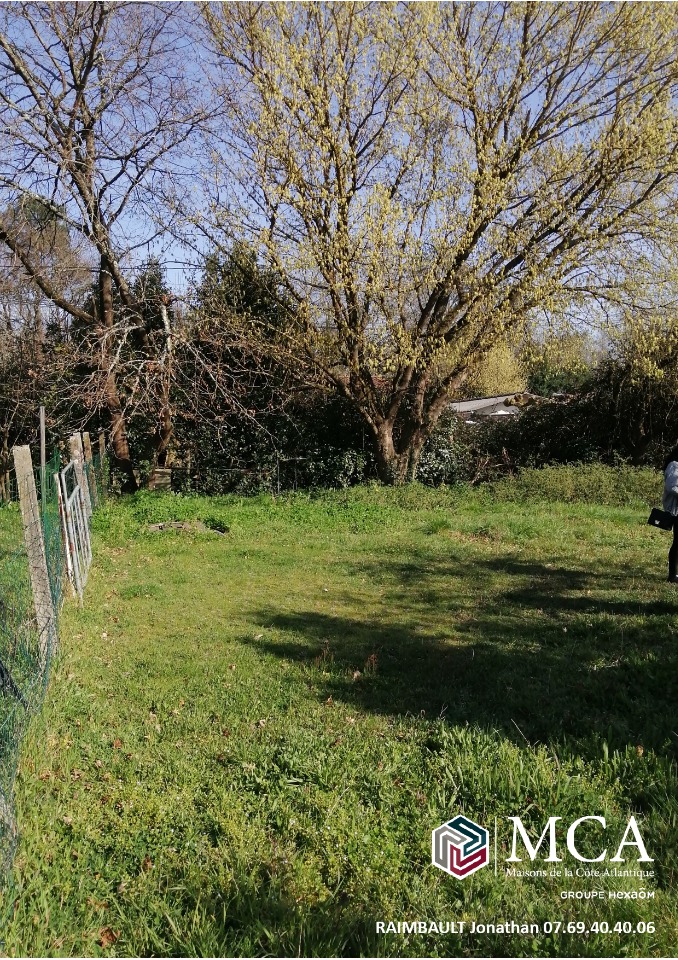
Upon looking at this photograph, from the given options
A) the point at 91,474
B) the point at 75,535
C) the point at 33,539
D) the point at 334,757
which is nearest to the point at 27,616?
the point at 33,539

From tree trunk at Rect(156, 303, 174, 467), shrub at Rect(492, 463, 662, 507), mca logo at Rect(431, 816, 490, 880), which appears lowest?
mca logo at Rect(431, 816, 490, 880)

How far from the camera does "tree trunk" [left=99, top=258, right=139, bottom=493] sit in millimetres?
15070

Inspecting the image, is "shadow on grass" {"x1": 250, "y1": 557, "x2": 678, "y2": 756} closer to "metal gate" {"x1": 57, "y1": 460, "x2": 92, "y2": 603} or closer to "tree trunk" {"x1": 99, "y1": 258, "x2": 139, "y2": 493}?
"metal gate" {"x1": 57, "y1": 460, "x2": 92, "y2": 603}

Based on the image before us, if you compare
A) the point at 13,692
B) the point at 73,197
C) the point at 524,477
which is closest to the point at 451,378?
the point at 524,477

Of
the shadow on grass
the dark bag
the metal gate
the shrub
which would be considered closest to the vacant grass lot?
the shadow on grass

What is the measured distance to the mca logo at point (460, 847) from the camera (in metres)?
3.27

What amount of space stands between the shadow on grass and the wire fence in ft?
6.30

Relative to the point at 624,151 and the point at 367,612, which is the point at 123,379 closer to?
the point at 367,612

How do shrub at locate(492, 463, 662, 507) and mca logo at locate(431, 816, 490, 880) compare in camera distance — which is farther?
shrub at locate(492, 463, 662, 507)

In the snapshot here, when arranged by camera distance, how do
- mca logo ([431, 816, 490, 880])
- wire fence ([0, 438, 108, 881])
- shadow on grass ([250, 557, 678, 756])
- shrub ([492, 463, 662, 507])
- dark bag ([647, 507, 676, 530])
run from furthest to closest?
shrub ([492, 463, 662, 507]) → dark bag ([647, 507, 676, 530]) → shadow on grass ([250, 557, 678, 756]) → wire fence ([0, 438, 108, 881]) → mca logo ([431, 816, 490, 880])

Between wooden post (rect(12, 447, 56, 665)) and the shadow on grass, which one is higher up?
wooden post (rect(12, 447, 56, 665))

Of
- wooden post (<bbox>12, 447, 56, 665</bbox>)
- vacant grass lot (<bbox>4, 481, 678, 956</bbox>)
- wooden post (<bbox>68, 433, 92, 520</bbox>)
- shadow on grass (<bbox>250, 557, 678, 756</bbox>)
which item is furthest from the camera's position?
wooden post (<bbox>68, 433, 92, 520</bbox>)

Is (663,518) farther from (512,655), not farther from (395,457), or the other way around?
(395,457)

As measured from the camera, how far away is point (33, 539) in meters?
5.54
